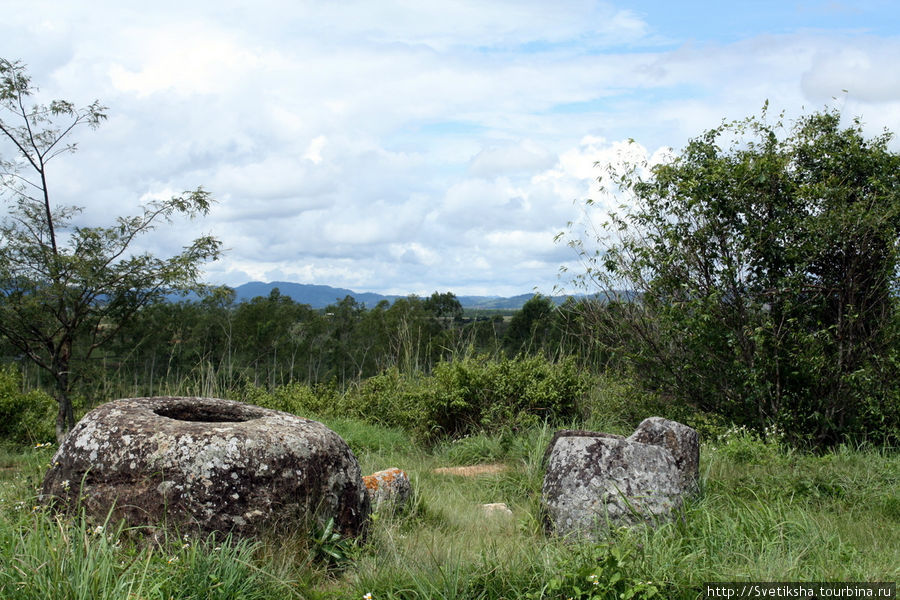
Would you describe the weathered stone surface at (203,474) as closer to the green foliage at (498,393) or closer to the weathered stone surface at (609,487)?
the weathered stone surface at (609,487)

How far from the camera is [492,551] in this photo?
11.7 ft

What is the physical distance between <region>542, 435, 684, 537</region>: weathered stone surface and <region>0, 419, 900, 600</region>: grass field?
0.53 feet

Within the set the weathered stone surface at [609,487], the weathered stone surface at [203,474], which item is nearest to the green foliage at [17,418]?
the weathered stone surface at [203,474]

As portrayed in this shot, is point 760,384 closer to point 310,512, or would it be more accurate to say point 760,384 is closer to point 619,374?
point 619,374

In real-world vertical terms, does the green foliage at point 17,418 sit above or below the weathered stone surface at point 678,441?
below

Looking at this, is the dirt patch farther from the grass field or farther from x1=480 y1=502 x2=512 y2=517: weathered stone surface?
the grass field

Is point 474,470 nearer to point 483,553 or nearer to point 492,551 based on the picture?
point 492,551

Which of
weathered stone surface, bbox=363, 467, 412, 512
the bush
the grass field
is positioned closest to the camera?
the grass field

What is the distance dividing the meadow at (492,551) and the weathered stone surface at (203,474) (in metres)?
0.12

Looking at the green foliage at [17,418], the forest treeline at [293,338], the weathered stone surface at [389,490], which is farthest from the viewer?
the forest treeline at [293,338]

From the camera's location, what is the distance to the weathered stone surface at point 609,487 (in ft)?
14.5

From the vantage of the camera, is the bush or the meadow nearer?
the meadow

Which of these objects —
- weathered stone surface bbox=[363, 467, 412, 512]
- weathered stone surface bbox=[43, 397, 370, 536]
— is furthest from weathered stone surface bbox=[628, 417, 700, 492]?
weathered stone surface bbox=[43, 397, 370, 536]

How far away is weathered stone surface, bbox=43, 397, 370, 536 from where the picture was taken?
3643mm
